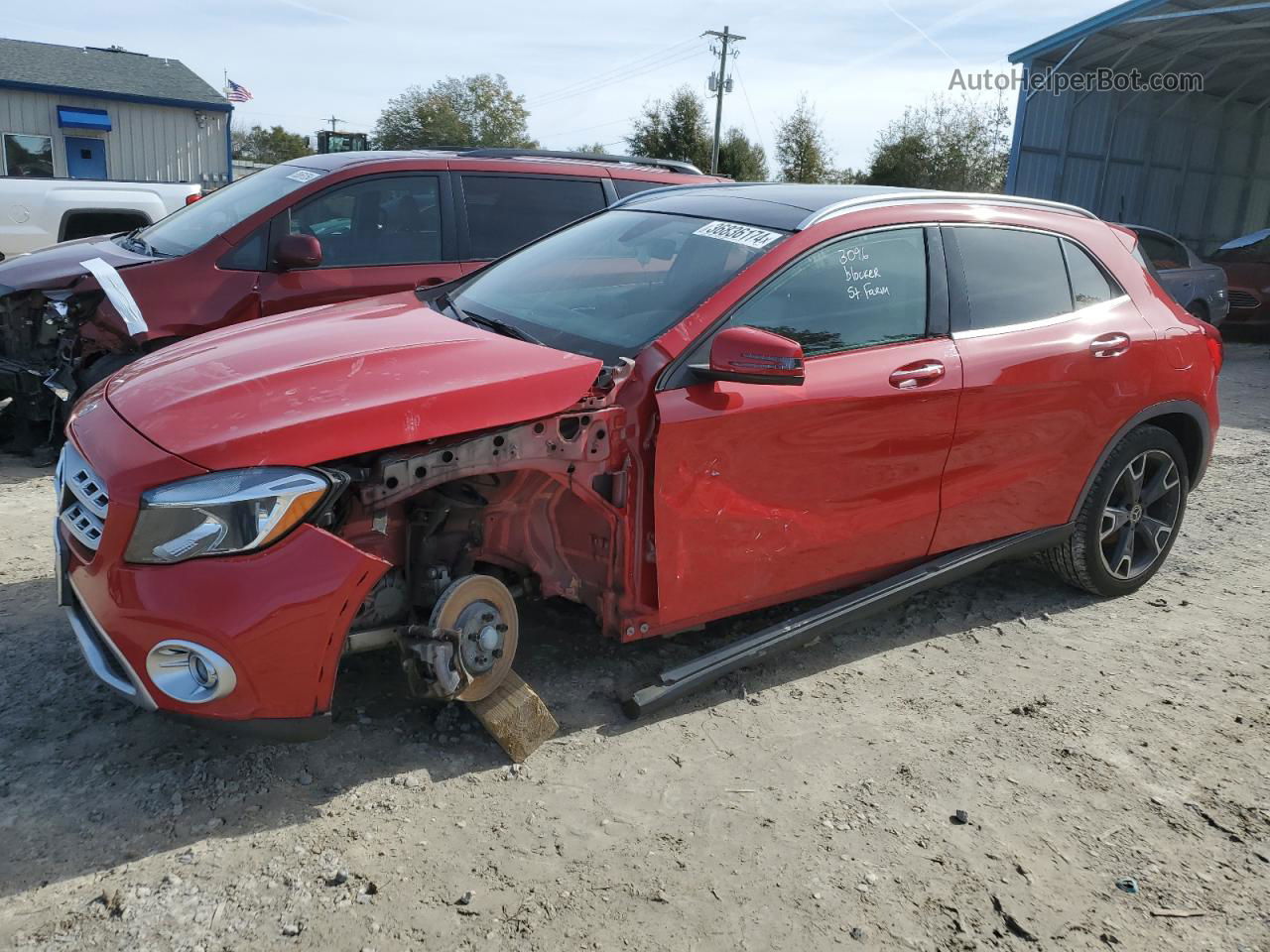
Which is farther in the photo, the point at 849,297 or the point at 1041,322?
the point at 1041,322

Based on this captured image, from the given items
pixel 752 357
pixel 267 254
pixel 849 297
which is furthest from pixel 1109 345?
pixel 267 254

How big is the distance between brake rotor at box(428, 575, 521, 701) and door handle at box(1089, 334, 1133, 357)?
2.71m

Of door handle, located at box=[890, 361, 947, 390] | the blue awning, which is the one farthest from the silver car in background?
the blue awning

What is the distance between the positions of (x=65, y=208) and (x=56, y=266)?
16.1 ft

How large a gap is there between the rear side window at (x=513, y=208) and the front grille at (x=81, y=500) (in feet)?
12.0

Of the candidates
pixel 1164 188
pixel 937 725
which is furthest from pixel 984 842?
pixel 1164 188

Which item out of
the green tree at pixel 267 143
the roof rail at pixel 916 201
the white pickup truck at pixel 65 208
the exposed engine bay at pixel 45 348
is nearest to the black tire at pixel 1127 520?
the roof rail at pixel 916 201

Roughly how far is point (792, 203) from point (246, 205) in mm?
3641

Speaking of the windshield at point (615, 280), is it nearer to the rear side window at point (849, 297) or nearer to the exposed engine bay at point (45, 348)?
the rear side window at point (849, 297)

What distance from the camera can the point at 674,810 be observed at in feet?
9.84

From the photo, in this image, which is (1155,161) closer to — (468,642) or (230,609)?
(468,642)

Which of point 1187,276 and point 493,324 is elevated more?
point 1187,276

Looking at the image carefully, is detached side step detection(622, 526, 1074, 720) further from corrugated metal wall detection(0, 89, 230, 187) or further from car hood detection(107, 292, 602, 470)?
corrugated metal wall detection(0, 89, 230, 187)

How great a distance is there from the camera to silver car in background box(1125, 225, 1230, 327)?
1217 centimetres
